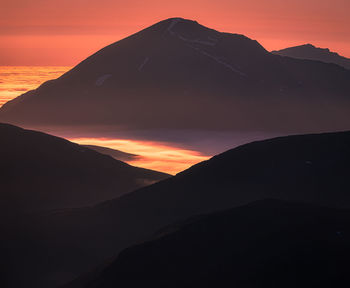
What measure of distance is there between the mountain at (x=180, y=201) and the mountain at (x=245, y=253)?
898 cm

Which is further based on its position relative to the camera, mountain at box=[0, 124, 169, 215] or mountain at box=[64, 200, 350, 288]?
mountain at box=[0, 124, 169, 215]

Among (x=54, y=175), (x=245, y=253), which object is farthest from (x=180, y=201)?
(x=54, y=175)

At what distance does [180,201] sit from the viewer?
83000mm

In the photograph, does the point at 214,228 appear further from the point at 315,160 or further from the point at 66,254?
the point at 315,160

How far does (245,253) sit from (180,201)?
3104cm

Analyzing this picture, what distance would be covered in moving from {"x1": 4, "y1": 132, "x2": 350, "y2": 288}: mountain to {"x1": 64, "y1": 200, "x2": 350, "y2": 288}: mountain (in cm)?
898

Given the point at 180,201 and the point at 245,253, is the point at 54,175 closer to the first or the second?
the point at 180,201

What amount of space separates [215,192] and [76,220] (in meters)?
19.5

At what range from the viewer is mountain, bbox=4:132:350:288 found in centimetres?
6694

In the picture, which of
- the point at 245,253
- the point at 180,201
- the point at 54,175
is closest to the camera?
the point at 245,253

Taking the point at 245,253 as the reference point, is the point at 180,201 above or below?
above

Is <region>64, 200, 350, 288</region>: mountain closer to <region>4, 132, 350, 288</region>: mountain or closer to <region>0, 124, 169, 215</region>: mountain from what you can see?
<region>4, 132, 350, 288</region>: mountain

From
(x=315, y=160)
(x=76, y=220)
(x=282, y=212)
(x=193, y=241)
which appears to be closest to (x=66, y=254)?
(x=76, y=220)

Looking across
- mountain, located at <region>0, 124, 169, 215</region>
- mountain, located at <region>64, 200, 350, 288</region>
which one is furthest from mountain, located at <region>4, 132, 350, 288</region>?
mountain, located at <region>0, 124, 169, 215</region>
